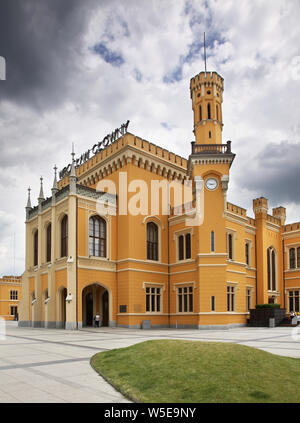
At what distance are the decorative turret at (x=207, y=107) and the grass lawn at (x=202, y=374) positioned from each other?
3042cm

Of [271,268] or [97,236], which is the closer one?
[97,236]

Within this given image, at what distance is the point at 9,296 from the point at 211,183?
56.6 m

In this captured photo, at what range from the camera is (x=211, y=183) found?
35031mm

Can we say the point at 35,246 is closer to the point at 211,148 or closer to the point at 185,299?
the point at 185,299

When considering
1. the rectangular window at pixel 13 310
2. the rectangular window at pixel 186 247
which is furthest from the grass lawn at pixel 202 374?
the rectangular window at pixel 13 310

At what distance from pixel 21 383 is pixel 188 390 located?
3970 mm

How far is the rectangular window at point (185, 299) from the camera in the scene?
35.7 meters

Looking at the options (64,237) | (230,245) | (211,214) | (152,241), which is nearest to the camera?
(211,214)

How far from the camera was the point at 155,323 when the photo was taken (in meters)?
36.0

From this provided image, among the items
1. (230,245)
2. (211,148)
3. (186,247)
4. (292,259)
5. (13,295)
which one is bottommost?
(13,295)

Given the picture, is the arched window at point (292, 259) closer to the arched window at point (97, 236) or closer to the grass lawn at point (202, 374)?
the arched window at point (97, 236)

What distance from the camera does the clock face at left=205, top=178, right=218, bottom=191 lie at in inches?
1372

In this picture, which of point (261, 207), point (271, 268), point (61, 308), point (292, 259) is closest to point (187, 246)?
point (61, 308)
